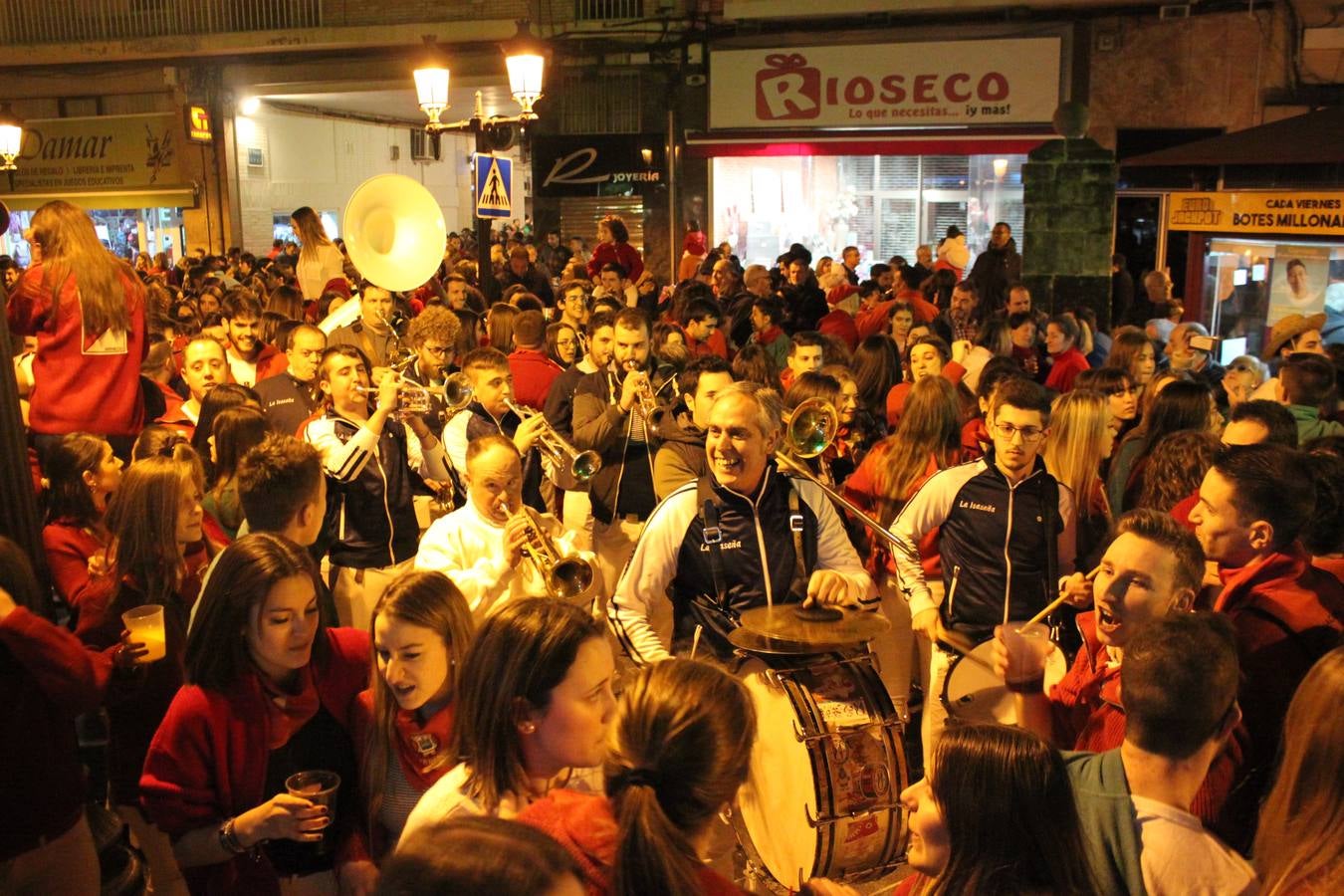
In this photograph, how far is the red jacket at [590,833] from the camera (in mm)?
2023

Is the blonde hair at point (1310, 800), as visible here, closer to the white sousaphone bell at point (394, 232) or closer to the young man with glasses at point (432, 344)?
the young man with glasses at point (432, 344)

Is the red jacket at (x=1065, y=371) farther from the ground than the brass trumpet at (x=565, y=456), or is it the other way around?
the red jacket at (x=1065, y=371)

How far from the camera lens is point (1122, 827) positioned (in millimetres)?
2322

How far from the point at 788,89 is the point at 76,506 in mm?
13324

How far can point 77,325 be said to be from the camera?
539cm

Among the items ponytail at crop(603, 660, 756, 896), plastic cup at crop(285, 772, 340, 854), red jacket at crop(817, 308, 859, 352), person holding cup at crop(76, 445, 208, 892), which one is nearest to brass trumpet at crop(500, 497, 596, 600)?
person holding cup at crop(76, 445, 208, 892)

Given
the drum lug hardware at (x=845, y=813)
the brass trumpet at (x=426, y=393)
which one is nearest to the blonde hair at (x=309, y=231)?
the brass trumpet at (x=426, y=393)

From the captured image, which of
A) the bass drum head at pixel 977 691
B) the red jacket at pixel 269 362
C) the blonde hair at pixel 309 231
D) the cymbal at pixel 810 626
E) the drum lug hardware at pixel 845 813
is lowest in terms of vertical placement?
the drum lug hardware at pixel 845 813

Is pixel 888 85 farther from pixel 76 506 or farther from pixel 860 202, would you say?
pixel 76 506

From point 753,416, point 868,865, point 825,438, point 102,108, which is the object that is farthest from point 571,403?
point 102,108

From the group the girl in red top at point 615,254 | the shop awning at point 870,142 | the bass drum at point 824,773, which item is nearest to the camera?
the bass drum at point 824,773

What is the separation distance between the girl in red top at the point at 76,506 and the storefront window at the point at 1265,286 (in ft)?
27.1

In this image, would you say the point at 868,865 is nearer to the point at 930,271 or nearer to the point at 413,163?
the point at 930,271

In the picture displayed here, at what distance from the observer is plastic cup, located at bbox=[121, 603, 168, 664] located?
3.12m
